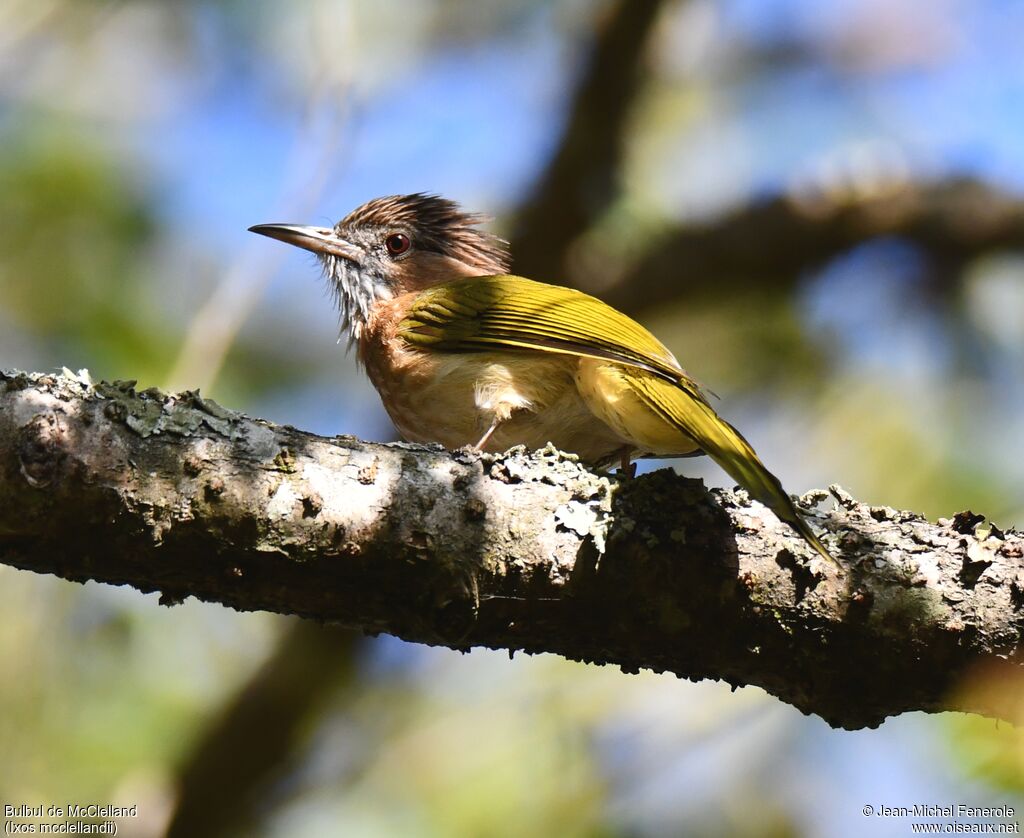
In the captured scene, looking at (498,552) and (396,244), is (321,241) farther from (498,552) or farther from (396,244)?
(498,552)

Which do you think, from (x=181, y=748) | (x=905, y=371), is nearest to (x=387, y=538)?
(x=181, y=748)

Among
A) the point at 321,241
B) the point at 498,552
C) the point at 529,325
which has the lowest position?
the point at 498,552

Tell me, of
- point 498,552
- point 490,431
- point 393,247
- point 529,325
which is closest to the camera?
point 498,552

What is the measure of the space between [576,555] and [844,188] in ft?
15.5

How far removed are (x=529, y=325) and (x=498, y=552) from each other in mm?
1637

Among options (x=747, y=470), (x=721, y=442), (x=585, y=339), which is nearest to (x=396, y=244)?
(x=585, y=339)

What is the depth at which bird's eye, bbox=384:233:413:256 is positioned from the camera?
5898mm

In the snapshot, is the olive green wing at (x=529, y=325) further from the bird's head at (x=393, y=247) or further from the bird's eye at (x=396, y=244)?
the bird's eye at (x=396, y=244)

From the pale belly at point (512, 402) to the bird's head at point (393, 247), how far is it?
1063mm

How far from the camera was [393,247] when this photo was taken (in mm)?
5902

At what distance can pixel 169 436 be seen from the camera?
9.18 ft

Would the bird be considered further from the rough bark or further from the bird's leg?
the rough bark

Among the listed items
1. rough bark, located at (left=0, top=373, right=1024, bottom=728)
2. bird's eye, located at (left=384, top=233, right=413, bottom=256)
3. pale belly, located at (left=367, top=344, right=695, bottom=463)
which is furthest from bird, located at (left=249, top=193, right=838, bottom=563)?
bird's eye, located at (left=384, top=233, right=413, bottom=256)

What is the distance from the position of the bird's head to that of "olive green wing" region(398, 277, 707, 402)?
629mm
